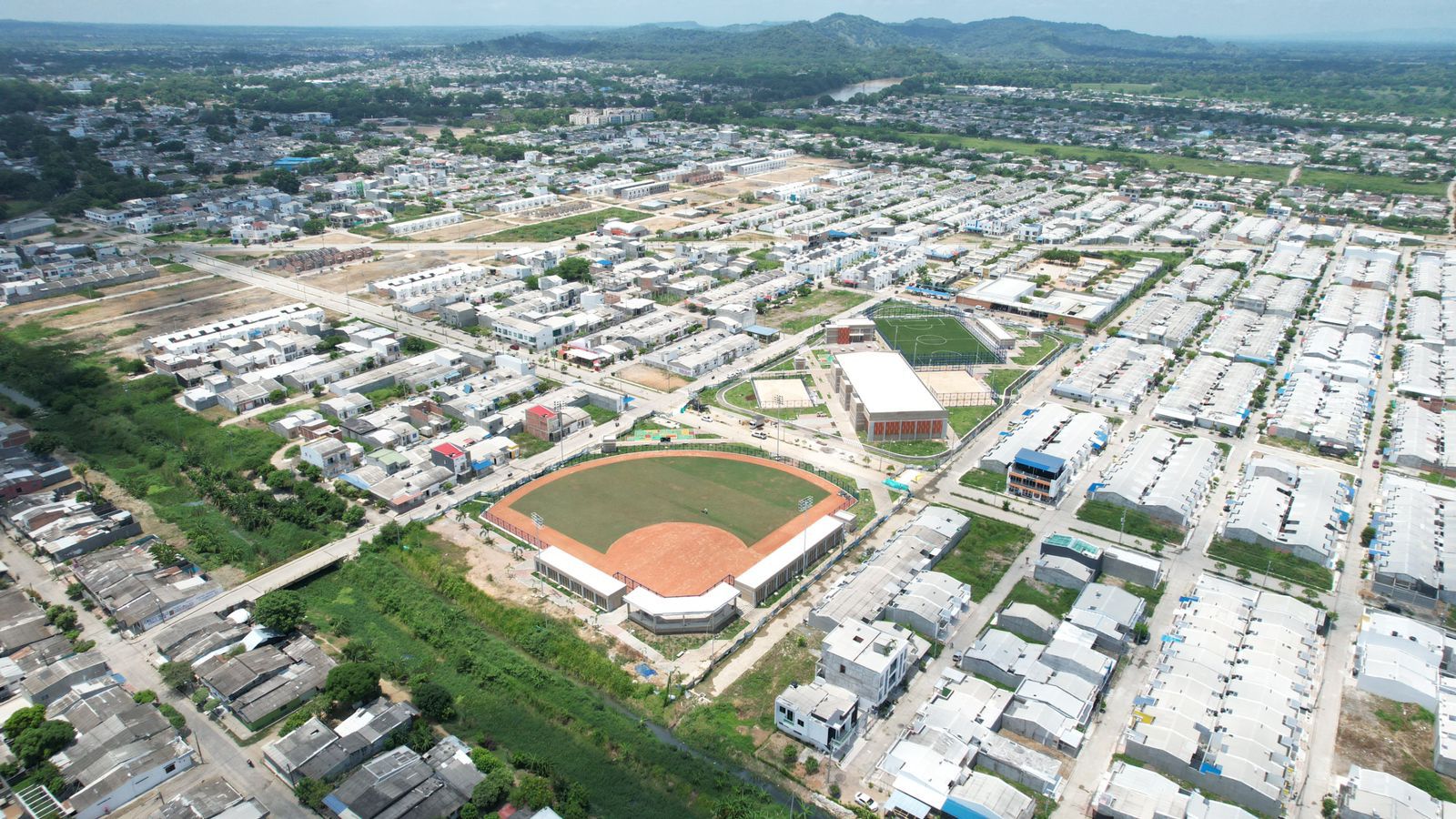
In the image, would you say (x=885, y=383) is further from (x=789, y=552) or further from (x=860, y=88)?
(x=860, y=88)

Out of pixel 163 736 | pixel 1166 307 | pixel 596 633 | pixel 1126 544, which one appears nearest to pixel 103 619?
pixel 163 736

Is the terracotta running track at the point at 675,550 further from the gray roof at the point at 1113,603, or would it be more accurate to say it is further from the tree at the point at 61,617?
the tree at the point at 61,617

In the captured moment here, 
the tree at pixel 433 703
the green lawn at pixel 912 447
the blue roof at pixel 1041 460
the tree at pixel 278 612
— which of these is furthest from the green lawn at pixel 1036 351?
the tree at pixel 278 612

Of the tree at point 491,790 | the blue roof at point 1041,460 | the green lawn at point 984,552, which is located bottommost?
the tree at point 491,790

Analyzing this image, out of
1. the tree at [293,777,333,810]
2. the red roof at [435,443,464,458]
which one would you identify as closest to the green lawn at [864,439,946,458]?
the red roof at [435,443,464,458]

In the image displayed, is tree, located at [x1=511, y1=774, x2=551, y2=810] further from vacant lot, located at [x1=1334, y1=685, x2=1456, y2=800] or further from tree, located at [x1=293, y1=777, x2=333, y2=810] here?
vacant lot, located at [x1=1334, y1=685, x2=1456, y2=800]

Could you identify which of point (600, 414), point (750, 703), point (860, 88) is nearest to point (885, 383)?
point (600, 414)

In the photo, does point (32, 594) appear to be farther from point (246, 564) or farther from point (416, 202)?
point (416, 202)
